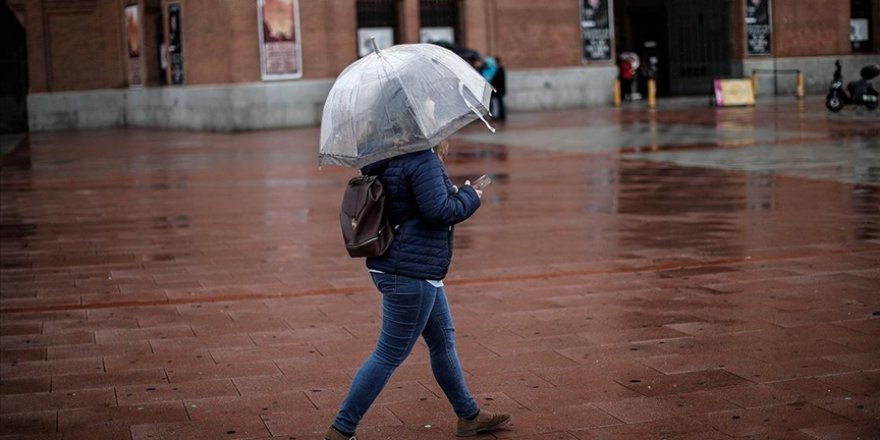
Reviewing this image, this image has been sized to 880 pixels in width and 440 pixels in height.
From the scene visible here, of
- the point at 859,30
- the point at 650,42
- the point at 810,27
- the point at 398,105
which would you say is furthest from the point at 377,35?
the point at 398,105

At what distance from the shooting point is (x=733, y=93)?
34375 mm

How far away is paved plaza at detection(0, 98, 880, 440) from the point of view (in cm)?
583

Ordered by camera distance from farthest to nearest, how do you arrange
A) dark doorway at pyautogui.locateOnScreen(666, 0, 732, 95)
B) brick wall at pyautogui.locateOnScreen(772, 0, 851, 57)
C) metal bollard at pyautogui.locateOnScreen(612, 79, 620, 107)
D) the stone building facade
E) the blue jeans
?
brick wall at pyautogui.locateOnScreen(772, 0, 851, 57)
dark doorway at pyautogui.locateOnScreen(666, 0, 732, 95)
metal bollard at pyautogui.locateOnScreen(612, 79, 620, 107)
the stone building facade
the blue jeans

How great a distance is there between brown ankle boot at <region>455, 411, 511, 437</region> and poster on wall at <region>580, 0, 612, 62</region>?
34090mm

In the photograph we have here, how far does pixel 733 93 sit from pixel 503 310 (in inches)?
1080

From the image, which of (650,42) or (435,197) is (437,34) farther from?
(435,197)

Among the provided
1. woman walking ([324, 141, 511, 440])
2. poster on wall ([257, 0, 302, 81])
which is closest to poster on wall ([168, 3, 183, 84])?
poster on wall ([257, 0, 302, 81])

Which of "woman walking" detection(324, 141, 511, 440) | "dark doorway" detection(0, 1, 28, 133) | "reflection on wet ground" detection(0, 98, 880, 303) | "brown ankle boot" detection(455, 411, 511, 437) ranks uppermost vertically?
"dark doorway" detection(0, 1, 28, 133)

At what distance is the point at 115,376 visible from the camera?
6.74m

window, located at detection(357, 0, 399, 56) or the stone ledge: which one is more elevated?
window, located at detection(357, 0, 399, 56)

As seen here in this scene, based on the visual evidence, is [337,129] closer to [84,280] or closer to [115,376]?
[115,376]

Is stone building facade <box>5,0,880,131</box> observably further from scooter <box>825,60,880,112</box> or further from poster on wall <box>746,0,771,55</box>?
scooter <box>825,60,880,112</box>

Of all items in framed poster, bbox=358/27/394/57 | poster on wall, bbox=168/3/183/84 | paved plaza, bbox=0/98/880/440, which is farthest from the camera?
framed poster, bbox=358/27/394/57

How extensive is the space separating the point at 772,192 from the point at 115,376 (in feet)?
30.3
